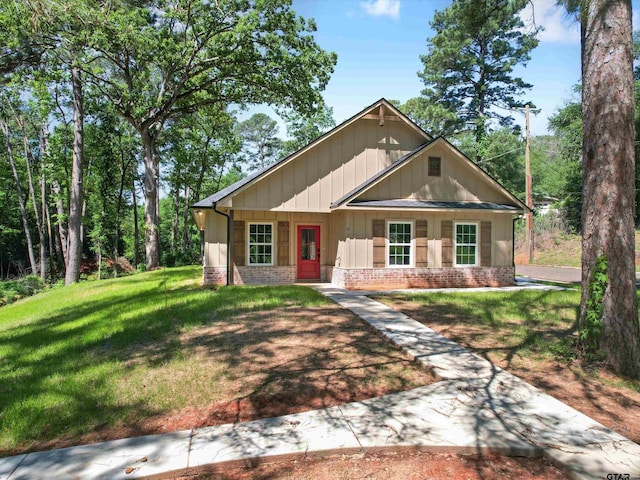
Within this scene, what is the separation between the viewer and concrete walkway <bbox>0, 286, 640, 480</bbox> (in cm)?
322

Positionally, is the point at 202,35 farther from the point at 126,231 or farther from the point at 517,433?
the point at 126,231

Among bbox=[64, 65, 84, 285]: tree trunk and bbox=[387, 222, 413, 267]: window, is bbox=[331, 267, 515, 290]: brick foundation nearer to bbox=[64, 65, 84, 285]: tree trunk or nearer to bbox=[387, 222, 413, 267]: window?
bbox=[387, 222, 413, 267]: window

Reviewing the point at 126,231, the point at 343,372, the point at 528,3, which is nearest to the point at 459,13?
the point at 528,3

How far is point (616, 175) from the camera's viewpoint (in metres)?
5.23

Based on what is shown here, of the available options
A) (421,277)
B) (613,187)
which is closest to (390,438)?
(613,187)

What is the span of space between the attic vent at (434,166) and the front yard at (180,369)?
7.08 metres

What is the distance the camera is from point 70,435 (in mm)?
3898

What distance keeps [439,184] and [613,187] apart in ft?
28.0

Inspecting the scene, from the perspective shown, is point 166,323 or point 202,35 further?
point 202,35

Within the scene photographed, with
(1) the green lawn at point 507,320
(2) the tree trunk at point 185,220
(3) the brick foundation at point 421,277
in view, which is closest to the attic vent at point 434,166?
(3) the brick foundation at point 421,277

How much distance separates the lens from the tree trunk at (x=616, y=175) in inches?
205

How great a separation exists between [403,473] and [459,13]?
23.6 feet

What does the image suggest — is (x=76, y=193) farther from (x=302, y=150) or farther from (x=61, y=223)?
(x=61, y=223)

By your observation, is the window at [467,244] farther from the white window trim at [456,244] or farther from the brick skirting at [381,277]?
the brick skirting at [381,277]
